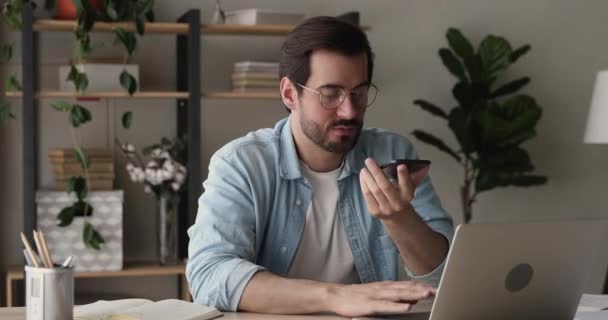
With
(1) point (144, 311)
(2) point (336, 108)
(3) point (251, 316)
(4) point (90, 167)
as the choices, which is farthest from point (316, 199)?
(4) point (90, 167)

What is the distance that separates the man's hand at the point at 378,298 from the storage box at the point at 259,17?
2243mm

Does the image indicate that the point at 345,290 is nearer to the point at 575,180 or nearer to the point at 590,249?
the point at 590,249

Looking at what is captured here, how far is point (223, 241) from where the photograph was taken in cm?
199

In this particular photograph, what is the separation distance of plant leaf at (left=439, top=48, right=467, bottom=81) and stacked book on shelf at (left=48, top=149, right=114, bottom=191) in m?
1.61

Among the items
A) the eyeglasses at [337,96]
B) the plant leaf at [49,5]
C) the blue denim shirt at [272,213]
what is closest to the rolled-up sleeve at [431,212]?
the blue denim shirt at [272,213]

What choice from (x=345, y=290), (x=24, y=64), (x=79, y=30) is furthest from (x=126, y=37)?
(x=345, y=290)

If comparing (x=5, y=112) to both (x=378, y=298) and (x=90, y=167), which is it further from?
(x=378, y=298)

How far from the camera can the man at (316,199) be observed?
1.98 metres

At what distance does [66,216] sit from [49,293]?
82.5 inches

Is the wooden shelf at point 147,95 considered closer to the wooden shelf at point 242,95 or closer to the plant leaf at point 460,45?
the wooden shelf at point 242,95

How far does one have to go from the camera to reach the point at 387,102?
440cm

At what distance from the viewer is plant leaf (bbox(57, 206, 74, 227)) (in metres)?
3.59

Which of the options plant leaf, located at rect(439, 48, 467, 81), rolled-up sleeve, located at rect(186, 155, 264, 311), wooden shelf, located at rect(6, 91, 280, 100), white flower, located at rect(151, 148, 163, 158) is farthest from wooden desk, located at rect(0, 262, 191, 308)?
rolled-up sleeve, located at rect(186, 155, 264, 311)

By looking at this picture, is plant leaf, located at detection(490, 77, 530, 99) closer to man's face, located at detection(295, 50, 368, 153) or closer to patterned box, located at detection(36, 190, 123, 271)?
patterned box, located at detection(36, 190, 123, 271)
